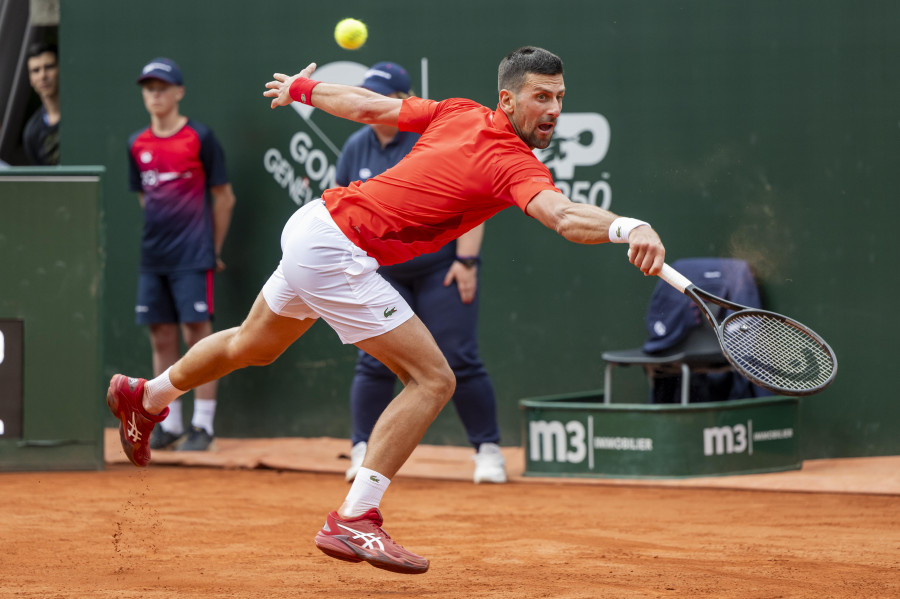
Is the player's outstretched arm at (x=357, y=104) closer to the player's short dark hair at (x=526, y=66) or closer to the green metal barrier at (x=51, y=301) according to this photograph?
the player's short dark hair at (x=526, y=66)

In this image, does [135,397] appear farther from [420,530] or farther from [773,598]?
[773,598]

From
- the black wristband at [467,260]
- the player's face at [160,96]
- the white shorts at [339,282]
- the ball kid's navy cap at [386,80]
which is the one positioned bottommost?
the black wristband at [467,260]

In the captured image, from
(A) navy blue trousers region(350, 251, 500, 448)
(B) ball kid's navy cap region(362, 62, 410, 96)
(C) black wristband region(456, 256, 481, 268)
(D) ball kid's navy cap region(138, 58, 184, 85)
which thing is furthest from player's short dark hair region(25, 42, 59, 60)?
(C) black wristband region(456, 256, 481, 268)

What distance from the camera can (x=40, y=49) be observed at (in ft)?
25.3

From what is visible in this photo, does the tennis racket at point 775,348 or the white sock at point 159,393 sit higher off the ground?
the tennis racket at point 775,348

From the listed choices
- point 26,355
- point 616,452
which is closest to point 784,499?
point 616,452

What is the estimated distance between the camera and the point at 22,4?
316 inches

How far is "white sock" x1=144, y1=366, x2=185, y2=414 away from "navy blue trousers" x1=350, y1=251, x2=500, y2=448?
167 cm

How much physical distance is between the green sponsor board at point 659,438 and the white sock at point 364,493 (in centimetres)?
219

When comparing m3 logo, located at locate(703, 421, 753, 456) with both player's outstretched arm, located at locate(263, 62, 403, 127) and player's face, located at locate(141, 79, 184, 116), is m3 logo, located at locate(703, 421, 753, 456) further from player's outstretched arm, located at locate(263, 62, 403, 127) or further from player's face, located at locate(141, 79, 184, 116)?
player's face, located at locate(141, 79, 184, 116)

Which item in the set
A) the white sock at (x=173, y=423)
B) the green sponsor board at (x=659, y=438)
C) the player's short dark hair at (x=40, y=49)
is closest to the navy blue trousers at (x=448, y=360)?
the green sponsor board at (x=659, y=438)

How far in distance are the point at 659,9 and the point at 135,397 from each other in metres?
3.58

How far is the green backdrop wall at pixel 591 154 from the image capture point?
20.2 ft

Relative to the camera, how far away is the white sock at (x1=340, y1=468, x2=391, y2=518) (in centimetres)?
362
